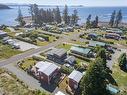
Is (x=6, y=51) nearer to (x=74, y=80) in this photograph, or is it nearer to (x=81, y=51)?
(x=81, y=51)

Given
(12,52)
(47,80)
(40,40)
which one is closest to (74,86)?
(47,80)

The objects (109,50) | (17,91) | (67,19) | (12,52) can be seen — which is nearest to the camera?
(17,91)

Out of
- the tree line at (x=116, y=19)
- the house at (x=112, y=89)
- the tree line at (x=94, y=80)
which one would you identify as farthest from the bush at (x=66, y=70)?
the tree line at (x=116, y=19)

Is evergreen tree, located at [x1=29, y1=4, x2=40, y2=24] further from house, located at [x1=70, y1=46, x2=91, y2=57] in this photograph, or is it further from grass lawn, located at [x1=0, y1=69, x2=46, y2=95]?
grass lawn, located at [x1=0, y1=69, x2=46, y2=95]

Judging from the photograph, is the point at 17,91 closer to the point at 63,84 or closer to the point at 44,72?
the point at 44,72

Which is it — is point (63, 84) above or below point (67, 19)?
below

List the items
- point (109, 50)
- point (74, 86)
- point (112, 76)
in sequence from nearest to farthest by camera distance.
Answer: point (74, 86), point (112, 76), point (109, 50)

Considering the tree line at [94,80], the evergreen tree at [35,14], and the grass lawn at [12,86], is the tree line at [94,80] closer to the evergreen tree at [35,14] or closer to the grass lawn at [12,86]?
the grass lawn at [12,86]
